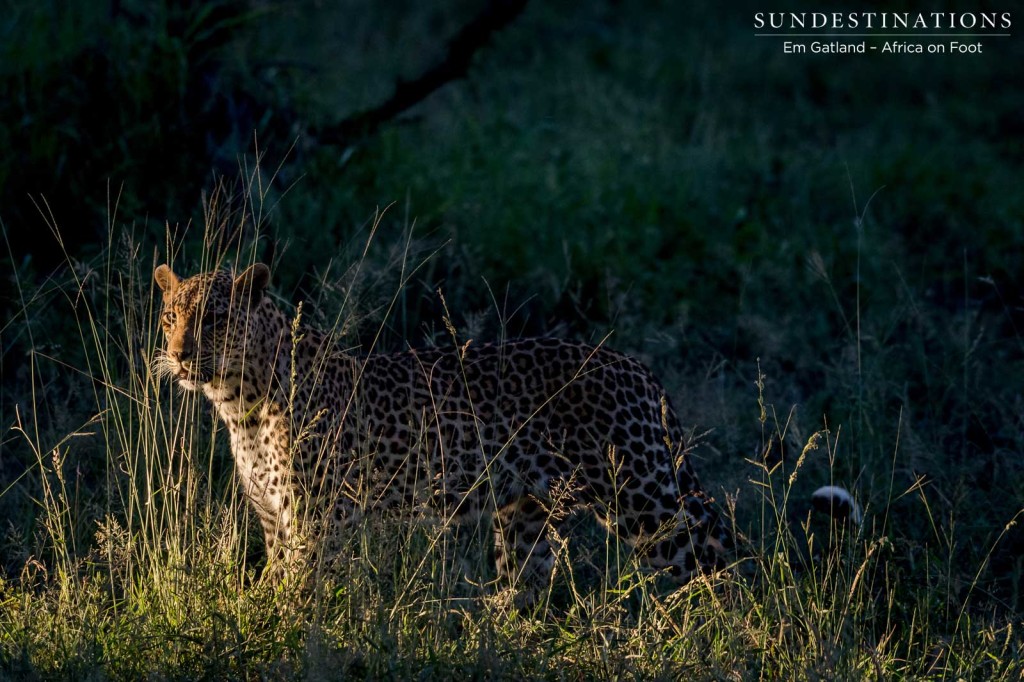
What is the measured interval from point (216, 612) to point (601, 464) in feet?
6.24

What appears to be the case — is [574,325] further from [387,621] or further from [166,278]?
[387,621]

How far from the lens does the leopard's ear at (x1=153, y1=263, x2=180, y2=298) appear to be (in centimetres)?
516

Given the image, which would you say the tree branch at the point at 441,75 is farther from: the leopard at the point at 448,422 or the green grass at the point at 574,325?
the leopard at the point at 448,422

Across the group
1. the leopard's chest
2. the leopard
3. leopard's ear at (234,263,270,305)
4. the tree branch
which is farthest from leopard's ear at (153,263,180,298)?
the tree branch

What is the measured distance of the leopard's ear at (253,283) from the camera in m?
5.02

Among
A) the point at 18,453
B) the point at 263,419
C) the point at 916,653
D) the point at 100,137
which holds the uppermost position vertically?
the point at 100,137

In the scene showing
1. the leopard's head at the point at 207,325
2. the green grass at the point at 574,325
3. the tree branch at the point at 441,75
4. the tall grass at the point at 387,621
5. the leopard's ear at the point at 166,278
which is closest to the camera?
the tall grass at the point at 387,621

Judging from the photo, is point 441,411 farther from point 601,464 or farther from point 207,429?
point 207,429

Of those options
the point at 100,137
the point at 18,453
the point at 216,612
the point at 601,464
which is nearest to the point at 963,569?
the point at 601,464

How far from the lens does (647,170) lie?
34.1ft

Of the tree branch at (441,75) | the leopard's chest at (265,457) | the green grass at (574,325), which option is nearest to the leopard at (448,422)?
the leopard's chest at (265,457)

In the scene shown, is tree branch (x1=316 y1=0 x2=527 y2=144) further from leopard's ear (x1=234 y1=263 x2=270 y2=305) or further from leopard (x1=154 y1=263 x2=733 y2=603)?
leopard's ear (x1=234 y1=263 x2=270 y2=305)

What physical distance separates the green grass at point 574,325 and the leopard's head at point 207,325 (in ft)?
0.42

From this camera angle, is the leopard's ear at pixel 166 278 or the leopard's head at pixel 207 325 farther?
the leopard's ear at pixel 166 278
